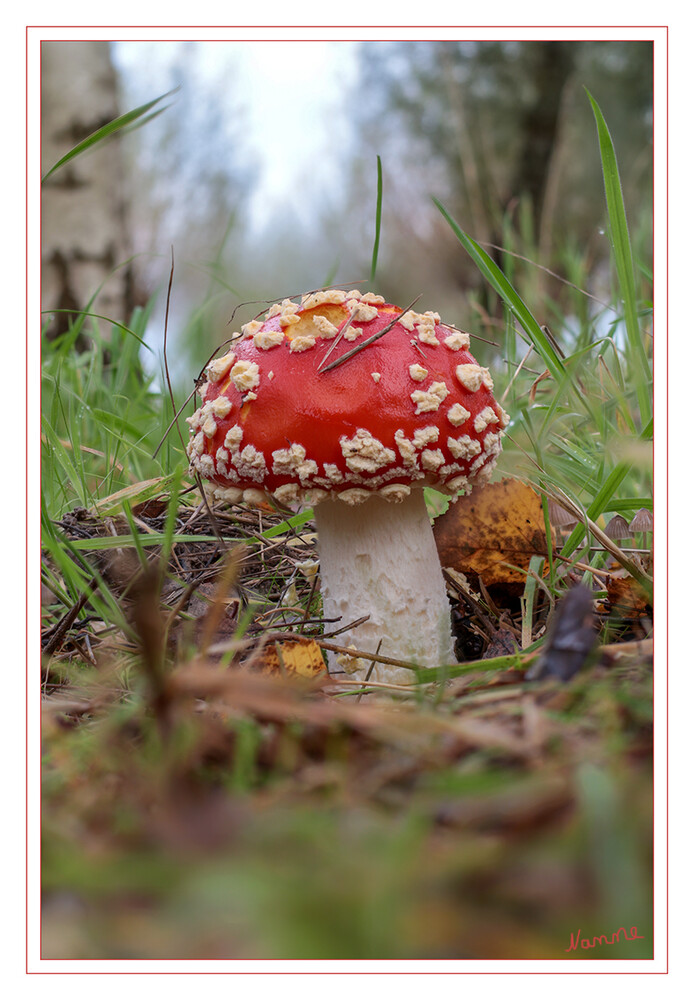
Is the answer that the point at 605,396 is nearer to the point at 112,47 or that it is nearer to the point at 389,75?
A: the point at 112,47

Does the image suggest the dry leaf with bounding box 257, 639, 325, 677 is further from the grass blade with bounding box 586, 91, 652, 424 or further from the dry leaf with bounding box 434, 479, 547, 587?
the grass blade with bounding box 586, 91, 652, 424

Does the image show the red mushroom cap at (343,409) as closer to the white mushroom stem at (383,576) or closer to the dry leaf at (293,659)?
the white mushroom stem at (383,576)

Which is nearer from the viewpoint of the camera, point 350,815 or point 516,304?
point 350,815

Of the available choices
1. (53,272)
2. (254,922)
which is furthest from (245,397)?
→ (53,272)

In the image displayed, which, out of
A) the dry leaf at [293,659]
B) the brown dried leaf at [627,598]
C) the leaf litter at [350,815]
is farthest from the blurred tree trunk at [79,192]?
the leaf litter at [350,815]

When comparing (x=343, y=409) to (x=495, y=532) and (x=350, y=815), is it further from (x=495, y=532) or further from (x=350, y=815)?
(x=350, y=815)
